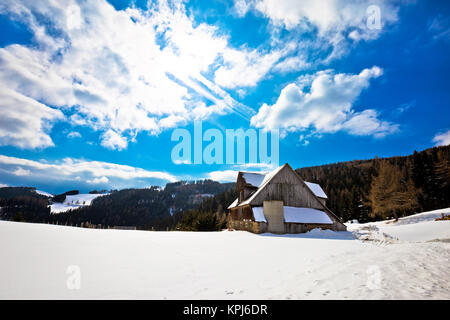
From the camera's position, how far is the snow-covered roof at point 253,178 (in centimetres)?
3034

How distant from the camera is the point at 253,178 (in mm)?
31375

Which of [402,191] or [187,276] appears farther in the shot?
[402,191]

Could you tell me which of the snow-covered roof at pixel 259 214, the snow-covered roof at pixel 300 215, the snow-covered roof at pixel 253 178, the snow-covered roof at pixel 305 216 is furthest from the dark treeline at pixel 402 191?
the snow-covered roof at pixel 259 214

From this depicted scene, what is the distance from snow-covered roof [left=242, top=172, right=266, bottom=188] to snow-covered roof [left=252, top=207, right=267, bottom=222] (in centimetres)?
545

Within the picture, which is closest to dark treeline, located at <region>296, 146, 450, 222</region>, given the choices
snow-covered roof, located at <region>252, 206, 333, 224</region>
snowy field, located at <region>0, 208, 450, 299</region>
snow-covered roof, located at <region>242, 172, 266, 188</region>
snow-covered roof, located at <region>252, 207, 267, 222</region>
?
snow-covered roof, located at <region>252, 206, 333, 224</region>

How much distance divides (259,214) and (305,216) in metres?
5.90

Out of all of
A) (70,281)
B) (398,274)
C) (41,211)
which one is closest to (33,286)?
(70,281)

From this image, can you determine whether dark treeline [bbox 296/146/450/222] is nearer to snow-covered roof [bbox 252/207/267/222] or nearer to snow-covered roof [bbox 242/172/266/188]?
snow-covered roof [bbox 242/172/266/188]

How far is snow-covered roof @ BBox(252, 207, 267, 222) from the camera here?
23522 millimetres

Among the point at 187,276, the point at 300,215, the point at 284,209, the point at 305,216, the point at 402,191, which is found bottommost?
the point at 305,216

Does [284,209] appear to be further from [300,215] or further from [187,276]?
[187,276]

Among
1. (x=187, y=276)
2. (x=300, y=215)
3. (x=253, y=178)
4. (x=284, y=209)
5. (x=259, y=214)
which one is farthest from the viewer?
(x=253, y=178)

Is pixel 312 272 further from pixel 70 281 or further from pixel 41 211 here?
pixel 41 211

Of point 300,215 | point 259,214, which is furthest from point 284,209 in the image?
point 259,214
